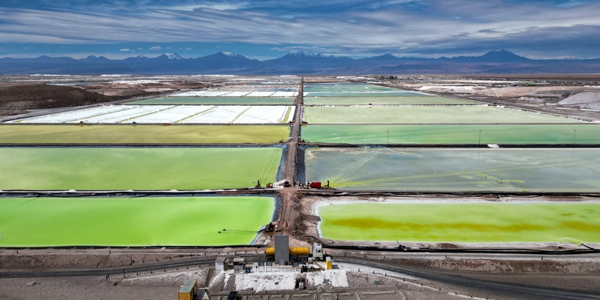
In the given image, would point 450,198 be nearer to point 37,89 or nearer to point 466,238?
point 466,238

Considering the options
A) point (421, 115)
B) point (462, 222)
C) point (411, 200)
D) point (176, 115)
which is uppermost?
point (176, 115)

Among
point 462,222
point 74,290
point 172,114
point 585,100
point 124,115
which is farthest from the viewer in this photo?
point 585,100

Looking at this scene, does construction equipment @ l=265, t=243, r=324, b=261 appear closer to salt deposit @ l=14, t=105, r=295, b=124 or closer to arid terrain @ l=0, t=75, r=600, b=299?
arid terrain @ l=0, t=75, r=600, b=299

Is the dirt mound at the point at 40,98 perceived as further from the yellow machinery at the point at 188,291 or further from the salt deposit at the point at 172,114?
the yellow machinery at the point at 188,291

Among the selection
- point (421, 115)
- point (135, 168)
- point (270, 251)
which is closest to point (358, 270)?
point (270, 251)

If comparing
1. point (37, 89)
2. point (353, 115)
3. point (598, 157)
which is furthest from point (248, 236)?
point (37, 89)

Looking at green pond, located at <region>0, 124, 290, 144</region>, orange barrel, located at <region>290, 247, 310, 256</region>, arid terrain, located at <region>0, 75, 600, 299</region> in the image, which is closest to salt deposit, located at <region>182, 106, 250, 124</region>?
green pond, located at <region>0, 124, 290, 144</region>

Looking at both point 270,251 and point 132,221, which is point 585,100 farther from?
point 132,221

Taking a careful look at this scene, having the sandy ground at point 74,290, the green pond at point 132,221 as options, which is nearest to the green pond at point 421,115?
the green pond at point 132,221
